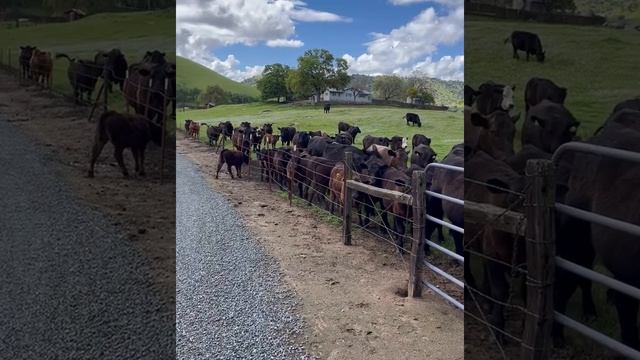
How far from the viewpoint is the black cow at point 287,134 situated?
2504mm

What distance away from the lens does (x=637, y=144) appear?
5.98ft

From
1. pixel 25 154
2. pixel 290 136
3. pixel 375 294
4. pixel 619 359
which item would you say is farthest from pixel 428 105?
pixel 25 154

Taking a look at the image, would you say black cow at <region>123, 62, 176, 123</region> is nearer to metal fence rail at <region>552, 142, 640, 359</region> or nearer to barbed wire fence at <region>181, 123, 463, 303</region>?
barbed wire fence at <region>181, 123, 463, 303</region>

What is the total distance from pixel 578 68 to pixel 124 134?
1.75 m

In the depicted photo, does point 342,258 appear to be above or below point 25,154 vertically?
below

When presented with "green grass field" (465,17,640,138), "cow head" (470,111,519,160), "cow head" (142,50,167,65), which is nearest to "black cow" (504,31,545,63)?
"green grass field" (465,17,640,138)

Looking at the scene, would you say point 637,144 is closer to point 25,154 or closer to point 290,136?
point 290,136

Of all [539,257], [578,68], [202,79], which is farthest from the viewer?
[202,79]

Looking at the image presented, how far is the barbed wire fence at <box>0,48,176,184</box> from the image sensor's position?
6.83 feet

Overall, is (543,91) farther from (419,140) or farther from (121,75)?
(121,75)

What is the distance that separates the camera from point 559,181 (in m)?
1.95

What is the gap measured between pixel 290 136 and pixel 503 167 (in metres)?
0.97

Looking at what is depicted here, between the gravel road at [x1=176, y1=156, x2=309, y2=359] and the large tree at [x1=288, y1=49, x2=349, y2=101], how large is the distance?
0.60 meters

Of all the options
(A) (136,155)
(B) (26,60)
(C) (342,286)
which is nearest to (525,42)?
(C) (342,286)
